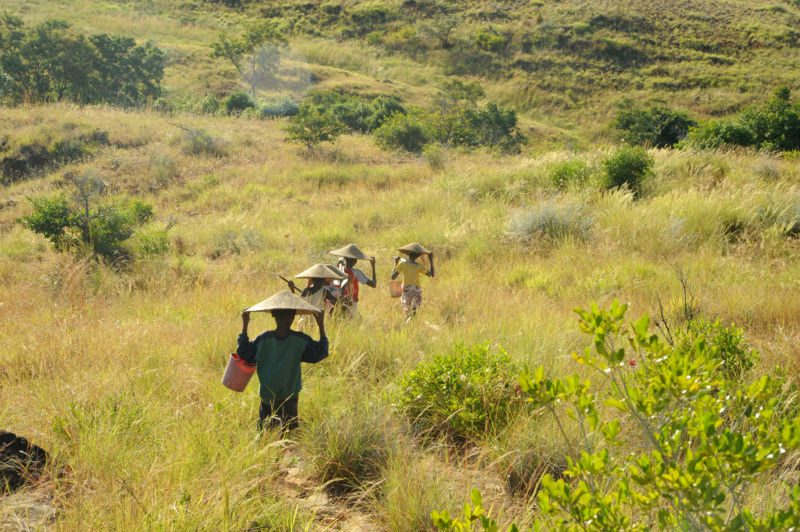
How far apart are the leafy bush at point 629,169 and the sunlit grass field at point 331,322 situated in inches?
13.0

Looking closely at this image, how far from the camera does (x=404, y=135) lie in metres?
21.5

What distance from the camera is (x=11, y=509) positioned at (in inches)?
90.7

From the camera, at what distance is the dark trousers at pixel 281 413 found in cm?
335

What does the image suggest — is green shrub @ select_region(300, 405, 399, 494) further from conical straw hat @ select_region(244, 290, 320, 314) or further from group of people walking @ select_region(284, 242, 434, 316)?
group of people walking @ select_region(284, 242, 434, 316)

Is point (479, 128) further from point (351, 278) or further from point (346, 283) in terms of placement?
point (346, 283)

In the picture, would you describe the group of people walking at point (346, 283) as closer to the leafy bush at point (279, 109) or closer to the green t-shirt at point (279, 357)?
the green t-shirt at point (279, 357)

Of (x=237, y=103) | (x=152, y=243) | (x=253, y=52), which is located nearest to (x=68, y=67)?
(x=237, y=103)

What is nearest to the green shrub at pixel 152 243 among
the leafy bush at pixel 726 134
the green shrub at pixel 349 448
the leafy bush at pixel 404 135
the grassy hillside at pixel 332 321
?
the grassy hillside at pixel 332 321

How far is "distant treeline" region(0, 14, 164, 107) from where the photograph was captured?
2625 cm

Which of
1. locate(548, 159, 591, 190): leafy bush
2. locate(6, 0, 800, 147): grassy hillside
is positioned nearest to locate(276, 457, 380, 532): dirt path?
locate(548, 159, 591, 190): leafy bush

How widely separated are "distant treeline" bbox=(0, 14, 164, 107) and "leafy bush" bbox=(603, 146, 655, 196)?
1015 inches

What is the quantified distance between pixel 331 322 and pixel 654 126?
2834 centimetres

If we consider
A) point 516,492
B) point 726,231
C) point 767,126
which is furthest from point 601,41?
point 516,492

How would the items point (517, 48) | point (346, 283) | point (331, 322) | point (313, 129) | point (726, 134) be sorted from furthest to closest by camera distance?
1. point (517, 48)
2. point (313, 129)
3. point (726, 134)
4. point (346, 283)
5. point (331, 322)
